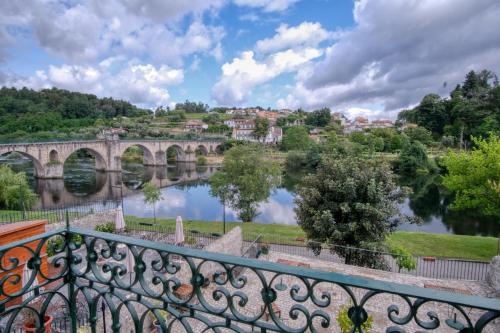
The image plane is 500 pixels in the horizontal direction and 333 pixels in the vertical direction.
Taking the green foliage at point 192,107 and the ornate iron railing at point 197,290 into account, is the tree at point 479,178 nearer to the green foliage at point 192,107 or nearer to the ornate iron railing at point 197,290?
the ornate iron railing at point 197,290

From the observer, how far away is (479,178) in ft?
46.7

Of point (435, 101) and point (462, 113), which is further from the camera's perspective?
point (435, 101)

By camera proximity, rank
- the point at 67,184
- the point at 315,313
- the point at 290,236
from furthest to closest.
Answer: the point at 67,184 < the point at 290,236 < the point at 315,313

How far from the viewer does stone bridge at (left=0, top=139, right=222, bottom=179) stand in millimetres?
37219

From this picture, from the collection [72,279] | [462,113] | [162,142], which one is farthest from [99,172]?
[462,113]

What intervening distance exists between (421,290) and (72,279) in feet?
7.76

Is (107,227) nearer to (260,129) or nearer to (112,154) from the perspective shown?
(112,154)

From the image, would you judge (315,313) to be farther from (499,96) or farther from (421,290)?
(499,96)

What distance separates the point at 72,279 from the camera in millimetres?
2277

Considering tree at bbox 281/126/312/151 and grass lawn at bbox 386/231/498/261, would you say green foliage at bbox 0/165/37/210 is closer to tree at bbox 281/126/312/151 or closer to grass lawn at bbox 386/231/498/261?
grass lawn at bbox 386/231/498/261

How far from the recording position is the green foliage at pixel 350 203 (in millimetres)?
10312

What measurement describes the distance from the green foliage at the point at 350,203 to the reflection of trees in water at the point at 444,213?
43.4ft

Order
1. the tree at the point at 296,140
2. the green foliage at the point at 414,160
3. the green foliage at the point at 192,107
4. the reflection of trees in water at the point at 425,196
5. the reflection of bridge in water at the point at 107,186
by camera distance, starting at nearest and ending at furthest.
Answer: the reflection of trees in water at the point at 425,196 → the reflection of bridge in water at the point at 107,186 → the green foliage at the point at 414,160 → the tree at the point at 296,140 → the green foliage at the point at 192,107

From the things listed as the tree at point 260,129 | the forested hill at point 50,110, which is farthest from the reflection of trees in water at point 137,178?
the tree at point 260,129
